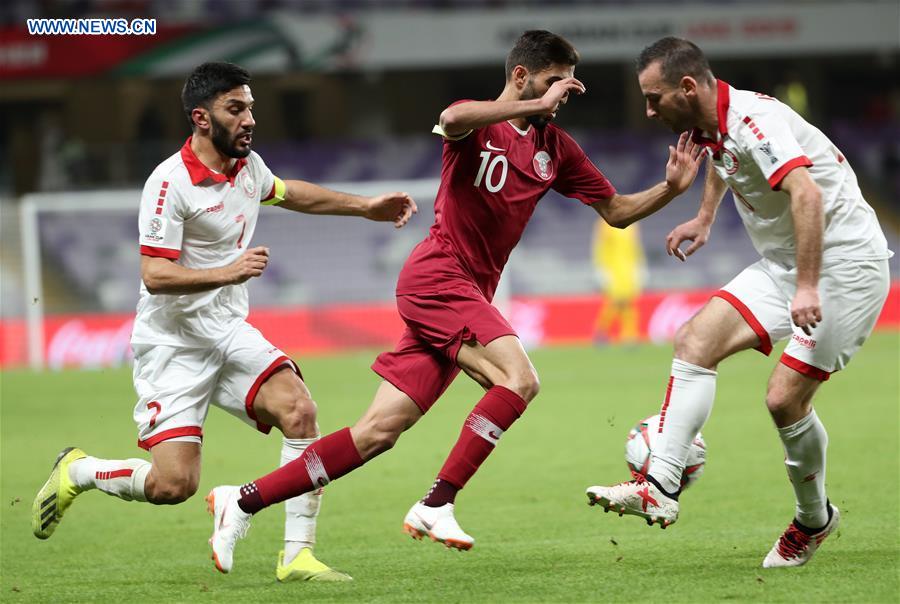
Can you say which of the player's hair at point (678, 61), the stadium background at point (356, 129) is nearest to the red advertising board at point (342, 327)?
the stadium background at point (356, 129)

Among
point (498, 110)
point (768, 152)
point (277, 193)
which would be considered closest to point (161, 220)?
point (277, 193)

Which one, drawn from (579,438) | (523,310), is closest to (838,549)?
(579,438)

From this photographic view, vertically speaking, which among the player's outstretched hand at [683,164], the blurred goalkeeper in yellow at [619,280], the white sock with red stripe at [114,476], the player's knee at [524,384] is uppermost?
the player's outstretched hand at [683,164]

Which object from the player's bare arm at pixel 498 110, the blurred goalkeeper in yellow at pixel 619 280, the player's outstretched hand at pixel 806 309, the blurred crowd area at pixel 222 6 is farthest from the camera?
the blurred crowd area at pixel 222 6

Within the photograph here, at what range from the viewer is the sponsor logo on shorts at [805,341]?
5469 mm

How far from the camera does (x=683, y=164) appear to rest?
5.95 m

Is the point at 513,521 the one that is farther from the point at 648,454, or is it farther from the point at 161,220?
the point at 161,220

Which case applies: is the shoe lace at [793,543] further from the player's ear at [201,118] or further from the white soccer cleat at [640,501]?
the player's ear at [201,118]

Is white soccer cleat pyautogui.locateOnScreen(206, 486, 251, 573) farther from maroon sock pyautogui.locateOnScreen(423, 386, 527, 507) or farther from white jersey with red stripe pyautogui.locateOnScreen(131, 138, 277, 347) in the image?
maroon sock pyautogui.locateOnScreen(423, 386, 527, 507)

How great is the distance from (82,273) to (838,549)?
1628 centimetres

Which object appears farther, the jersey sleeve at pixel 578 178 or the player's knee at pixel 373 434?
the jersey sleeve at pixel 578 178

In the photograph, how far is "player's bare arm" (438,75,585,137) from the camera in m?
5.33

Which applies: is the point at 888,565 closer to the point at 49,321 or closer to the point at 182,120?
the point at 49,321

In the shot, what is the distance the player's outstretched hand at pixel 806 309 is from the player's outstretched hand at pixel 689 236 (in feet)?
3.08
